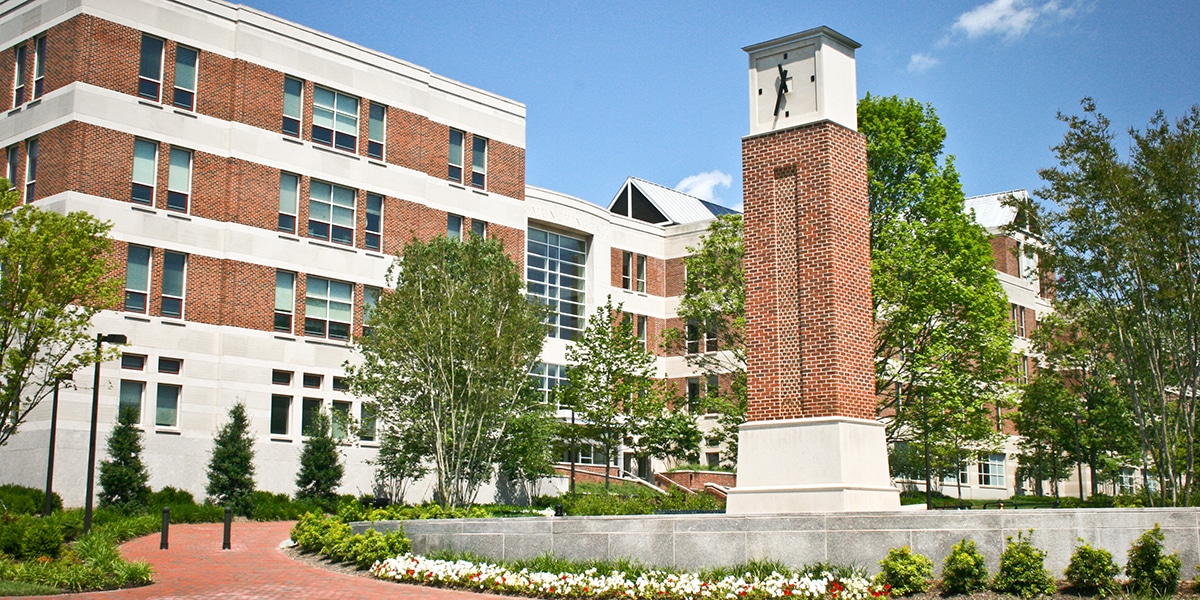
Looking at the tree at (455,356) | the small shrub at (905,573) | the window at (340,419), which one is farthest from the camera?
the window at (340,419)

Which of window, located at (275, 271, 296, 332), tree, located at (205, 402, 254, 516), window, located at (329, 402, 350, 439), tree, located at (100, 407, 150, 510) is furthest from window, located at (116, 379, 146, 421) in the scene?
window, located at (329, 402, 350, 439)

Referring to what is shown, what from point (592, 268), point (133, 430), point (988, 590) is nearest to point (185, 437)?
point (133, 430)

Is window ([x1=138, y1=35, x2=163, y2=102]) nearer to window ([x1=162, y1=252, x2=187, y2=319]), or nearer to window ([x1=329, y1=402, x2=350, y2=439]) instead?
window ([x1=162, y1=252, x2=187, y2=319])

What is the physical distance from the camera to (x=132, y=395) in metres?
37.0

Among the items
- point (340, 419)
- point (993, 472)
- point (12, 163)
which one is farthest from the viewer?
point (993, 472)

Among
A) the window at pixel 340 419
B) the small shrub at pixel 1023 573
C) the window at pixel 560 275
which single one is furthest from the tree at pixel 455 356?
the window at pixel 560 275

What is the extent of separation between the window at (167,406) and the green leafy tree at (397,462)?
22.1 feet

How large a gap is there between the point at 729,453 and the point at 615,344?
6054mm

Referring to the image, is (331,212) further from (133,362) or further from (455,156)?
(133,362)

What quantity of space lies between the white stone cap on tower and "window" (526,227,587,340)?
2964cm

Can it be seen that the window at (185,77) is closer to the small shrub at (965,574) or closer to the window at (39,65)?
the window at (39,65)

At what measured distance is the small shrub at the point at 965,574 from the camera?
16000 mm

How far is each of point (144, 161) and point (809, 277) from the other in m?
25.9

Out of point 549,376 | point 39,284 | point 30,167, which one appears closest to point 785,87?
point 39,284
